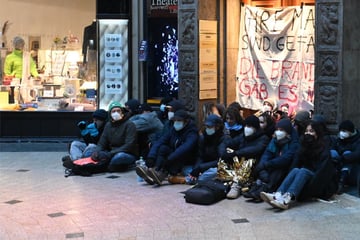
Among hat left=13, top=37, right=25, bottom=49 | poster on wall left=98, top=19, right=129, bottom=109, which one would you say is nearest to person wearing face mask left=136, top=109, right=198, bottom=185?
poster on wall left=98, top=19, right=129, bottom=109

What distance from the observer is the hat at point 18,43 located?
1265 centimetres

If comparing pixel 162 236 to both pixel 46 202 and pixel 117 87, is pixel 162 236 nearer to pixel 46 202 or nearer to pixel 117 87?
pixel 46 202

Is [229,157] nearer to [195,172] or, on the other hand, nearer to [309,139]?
[195,172]

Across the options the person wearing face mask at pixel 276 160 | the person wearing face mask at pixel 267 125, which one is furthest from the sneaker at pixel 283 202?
the person wearing face mask at pixel 267 125

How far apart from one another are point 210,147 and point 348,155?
1927 mm

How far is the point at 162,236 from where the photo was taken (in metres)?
6.82

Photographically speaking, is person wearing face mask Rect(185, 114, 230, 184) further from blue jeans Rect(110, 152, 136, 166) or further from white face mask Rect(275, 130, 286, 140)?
blue jeans Rect(110, 152, 136, 166)

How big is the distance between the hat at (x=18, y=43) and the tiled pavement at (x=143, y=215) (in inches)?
158

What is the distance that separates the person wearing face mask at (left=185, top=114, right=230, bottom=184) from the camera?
8891 millimetres

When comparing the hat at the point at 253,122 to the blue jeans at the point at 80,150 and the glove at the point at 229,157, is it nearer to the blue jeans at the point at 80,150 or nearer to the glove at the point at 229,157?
the glove at the point at 229,157

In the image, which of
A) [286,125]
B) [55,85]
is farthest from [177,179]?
[55,85]

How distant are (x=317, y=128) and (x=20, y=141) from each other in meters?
6.70

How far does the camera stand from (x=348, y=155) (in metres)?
8.35

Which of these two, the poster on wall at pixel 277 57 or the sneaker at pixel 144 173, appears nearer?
the sneaker at pixel 144 173
